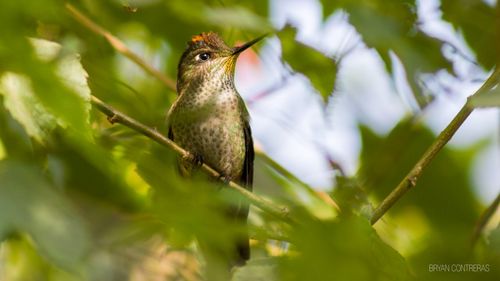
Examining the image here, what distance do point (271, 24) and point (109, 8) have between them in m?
0.75

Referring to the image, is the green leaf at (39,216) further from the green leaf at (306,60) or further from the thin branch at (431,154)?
the green leaf at (306,60)

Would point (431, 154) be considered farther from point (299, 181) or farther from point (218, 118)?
point (218, 118)

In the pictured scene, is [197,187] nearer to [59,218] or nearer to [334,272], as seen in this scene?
[334,272]

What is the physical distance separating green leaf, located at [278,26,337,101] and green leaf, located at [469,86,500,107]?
1.05 metres

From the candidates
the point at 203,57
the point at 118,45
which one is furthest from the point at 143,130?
the point at 203,57

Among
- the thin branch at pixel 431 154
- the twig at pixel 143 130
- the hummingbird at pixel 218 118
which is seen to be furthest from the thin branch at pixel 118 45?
the thin branch at pixel 431 154

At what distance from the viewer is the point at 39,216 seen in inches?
68.8

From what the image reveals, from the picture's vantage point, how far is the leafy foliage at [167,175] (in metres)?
1.11

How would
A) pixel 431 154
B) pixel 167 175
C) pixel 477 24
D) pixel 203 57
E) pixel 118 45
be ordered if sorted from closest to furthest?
1. pixel 167 175
2. pixel 431 154
3. pixel 477 24
4. pixel 118 45
5. pixel 203 57

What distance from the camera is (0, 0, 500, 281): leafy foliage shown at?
1.11m

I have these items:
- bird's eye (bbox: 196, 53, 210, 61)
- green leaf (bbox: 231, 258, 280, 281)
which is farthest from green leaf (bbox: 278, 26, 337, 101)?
bird's eye (bbox: 196, 53, 210, 61)

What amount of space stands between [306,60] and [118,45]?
2.77 ft

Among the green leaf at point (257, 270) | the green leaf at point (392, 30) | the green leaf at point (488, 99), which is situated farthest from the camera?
the green leaf at point (392, 30)

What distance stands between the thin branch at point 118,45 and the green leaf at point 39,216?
964 millimetres
